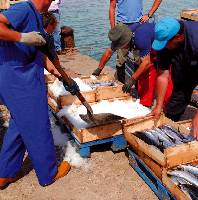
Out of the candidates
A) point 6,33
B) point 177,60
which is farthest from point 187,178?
point 6,33

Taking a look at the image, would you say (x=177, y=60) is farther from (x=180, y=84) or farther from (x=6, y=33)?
(x=6, y=33)

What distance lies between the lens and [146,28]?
18.9 feet

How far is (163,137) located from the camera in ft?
15.7

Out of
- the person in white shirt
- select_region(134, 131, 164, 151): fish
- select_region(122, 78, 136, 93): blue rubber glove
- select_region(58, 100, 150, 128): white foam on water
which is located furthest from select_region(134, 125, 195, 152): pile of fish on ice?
the person in white shirt

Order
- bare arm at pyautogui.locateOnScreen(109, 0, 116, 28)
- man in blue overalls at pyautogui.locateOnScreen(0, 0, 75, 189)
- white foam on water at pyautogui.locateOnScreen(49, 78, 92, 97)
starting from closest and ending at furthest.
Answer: man in blue overalls at pyautogui.locateOnScreen(0, 0, 75, 189) < white foam on water at pyautogui.locateOnScreen(49, 78, 92, 97) < bare arm at pyautogui.locateOnScreen(109, 0, 116, 28)

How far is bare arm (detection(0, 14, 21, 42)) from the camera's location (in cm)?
382

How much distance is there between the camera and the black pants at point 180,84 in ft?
17.8

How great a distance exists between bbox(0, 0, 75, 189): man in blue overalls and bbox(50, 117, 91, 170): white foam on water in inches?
23.0

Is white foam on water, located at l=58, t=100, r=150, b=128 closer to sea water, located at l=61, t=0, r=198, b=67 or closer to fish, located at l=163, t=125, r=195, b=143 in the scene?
fish, located at l=163, t=125, r=195, b=143

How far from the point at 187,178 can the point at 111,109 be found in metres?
2.39

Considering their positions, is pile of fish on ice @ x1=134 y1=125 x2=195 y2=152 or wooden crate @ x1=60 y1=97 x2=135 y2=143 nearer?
pile of fish on ice @ x1=134 y1=125 x2=195 y2=152

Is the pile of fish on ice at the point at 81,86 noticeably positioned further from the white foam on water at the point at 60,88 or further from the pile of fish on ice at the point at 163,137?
the pile of fish on ice at the point at 163,137

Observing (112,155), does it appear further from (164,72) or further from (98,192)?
(164,72)

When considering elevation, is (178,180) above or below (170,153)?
below
